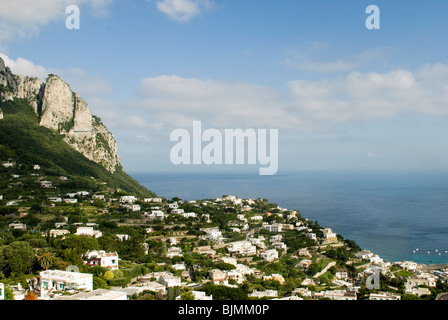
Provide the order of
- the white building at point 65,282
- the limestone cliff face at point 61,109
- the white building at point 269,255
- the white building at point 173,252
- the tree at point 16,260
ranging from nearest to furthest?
1. the white building at point 65,282
2. the tree at point 16,260
3. the white building at point 173,252
4. the white building at point 269,255
5. the limestone cliff face at point 61,109

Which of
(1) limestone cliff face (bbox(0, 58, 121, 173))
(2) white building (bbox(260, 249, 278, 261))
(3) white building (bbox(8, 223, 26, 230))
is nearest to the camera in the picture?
(3) white building (bbox(8, 223, 26, 230))

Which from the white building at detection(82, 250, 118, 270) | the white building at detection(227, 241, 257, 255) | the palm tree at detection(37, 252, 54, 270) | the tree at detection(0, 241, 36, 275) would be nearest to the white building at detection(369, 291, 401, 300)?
the white building at detection(227, 241, 257, 255)

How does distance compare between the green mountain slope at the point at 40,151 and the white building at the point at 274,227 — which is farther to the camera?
the green mountain slope at the point at 40,151

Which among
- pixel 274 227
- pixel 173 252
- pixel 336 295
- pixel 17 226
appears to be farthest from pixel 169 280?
pixel 274 227

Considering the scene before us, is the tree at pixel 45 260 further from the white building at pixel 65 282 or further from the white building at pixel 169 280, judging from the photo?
the white building at pixel 169 280

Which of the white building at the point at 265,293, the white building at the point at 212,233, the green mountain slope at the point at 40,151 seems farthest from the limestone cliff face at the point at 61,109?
the white building at the point at 265,293

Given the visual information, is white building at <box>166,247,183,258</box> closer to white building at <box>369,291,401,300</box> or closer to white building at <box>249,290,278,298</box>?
white building at <box>249,290,278,298</box>
